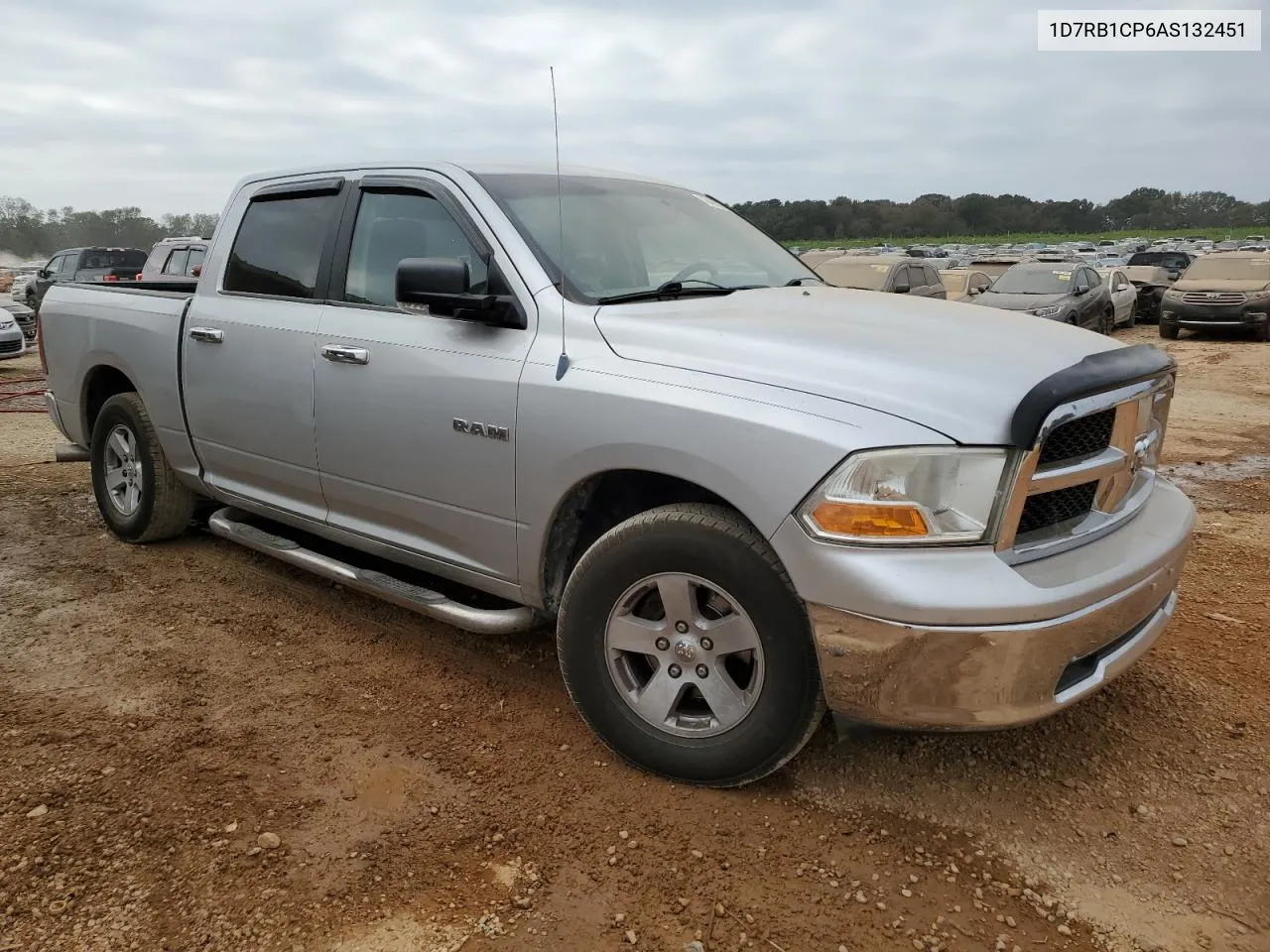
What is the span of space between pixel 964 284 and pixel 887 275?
19.8 feet

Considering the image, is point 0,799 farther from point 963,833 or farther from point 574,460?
point 963,833

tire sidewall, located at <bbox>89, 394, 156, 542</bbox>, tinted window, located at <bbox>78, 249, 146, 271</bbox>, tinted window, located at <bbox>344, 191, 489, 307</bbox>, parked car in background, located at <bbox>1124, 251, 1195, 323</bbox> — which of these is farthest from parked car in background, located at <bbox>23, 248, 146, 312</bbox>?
parked car in background, located at <bbox>1124, 251, 1195, 323</bbox>

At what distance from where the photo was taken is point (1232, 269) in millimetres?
17844

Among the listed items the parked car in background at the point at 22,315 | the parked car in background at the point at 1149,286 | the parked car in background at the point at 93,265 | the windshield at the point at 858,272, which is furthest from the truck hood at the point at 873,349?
the parked car in background at the point at 1149,286

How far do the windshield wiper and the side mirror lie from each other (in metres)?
0.31

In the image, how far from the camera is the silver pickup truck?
7.58 feet

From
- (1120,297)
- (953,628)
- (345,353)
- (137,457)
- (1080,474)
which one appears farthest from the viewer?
(1120,297)

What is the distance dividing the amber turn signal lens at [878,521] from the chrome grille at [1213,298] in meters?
17.8

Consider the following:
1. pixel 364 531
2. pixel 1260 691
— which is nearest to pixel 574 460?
pixel 364 531

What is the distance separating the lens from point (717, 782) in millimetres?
2734

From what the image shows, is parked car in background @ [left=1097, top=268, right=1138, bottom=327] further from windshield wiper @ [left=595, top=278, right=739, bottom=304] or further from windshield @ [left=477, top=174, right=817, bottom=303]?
windshield wiper @ [left=595, top=278, right=739, bottom=304]

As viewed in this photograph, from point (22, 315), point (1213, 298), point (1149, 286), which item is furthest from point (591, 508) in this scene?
point (1149, 286)

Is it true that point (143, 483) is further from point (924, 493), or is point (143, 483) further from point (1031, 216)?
point (1031, 216)

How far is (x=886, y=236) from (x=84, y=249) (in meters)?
65.3
